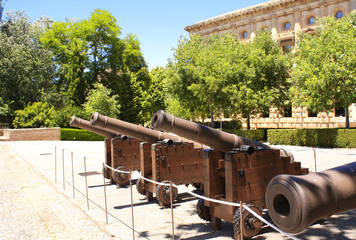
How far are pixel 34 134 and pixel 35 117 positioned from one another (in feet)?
9.61

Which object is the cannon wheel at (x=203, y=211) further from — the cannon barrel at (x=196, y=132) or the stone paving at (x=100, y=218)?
the cannon barrel at (x=196, y=132)

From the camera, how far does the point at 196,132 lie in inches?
204

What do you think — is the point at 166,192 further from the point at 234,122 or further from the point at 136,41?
the point at 136,41

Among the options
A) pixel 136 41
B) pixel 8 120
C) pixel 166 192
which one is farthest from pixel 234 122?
pixel 166 192

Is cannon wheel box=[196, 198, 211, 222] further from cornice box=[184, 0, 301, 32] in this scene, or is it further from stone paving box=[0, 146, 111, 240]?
cornice box=[184, 0, 301, 32]

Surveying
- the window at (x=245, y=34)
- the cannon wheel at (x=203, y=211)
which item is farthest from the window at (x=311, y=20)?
the cannon wheel at (x=203, y=211)

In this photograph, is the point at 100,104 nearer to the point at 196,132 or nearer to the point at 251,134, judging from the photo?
the point at 251,134

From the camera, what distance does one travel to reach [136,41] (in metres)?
44.5

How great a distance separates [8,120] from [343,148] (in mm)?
37304

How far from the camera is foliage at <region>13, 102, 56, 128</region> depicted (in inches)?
1404

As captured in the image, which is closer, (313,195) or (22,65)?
(313,195)

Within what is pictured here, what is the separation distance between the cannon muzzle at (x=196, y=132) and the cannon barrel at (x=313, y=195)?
9.06ft

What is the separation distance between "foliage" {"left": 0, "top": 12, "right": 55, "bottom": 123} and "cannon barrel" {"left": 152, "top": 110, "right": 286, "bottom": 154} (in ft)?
131

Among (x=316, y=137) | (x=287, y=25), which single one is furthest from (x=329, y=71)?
(x=287, y=25)
